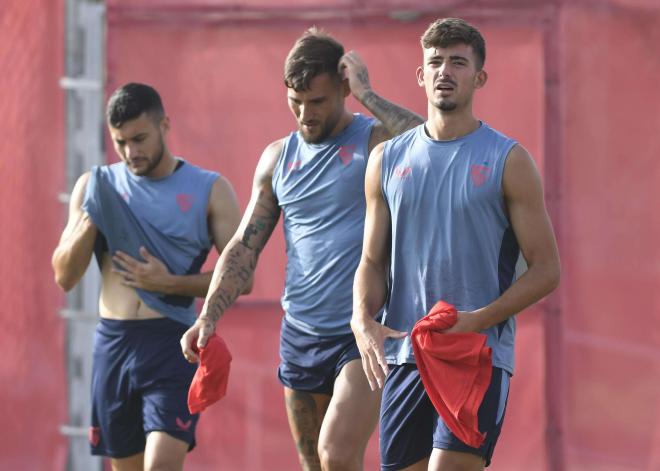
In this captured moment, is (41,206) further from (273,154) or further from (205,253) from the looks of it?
(273,154)

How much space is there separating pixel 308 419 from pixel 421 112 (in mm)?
2325

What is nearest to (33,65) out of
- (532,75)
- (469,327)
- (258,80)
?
(258,80)

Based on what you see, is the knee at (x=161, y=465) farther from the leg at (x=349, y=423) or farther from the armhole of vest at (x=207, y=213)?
the armhole of vest at (x=207, y=213)

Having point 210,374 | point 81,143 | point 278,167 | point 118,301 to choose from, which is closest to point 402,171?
point 278,167

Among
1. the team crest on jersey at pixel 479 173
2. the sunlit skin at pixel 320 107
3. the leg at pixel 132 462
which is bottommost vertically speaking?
the leg at pixel 132 462

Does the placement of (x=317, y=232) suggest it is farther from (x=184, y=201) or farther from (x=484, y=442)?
(x=484, y=442)

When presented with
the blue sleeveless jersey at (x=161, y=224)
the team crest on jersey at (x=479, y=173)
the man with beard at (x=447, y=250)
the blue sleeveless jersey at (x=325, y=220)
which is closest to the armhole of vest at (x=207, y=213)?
the blue sleeveless jersey at (x=161, y=224)

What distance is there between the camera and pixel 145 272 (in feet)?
20.7

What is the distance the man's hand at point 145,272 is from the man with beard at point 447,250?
147cm

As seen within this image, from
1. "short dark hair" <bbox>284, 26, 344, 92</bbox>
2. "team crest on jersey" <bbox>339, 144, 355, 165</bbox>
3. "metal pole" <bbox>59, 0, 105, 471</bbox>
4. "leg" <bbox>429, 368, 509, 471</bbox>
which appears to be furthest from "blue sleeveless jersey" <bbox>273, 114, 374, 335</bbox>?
"metal pole" <bbox>59, 0, 105, 471</bbox>

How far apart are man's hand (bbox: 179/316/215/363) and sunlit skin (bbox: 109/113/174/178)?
1105 millimetres

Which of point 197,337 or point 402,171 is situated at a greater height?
point 402,171

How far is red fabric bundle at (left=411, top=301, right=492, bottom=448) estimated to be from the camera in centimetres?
471

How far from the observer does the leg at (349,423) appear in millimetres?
5535
